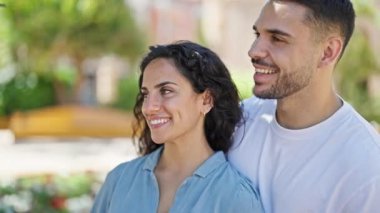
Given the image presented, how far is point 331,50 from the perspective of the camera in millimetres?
2543

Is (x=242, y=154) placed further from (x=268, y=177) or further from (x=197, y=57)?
(x=197, y=57)

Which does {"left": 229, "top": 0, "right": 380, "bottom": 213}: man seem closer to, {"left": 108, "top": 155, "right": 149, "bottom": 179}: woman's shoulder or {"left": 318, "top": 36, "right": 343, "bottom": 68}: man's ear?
{"left": 318, "top": 36, "right": 343, "bottom": 68}: man's ear

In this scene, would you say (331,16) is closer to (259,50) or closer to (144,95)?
(259,50)

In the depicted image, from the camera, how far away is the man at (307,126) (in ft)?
7.68

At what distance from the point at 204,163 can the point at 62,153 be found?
12.7m

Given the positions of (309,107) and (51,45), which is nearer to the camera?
(309,107)

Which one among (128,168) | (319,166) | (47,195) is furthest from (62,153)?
(319,166)

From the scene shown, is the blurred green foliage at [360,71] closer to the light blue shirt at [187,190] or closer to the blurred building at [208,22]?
the light blue shirt at [187,190]

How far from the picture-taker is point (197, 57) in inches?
104

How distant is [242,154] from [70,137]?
1450 centimetres

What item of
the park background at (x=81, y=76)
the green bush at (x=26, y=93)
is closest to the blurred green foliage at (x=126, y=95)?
the park background at (x=81, y=76)

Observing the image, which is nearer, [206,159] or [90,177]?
[206,159]

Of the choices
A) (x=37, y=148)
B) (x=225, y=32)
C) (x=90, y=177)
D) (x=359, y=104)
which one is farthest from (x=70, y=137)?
(x=225, y=32)

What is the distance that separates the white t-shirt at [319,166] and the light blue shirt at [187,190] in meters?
0.06
